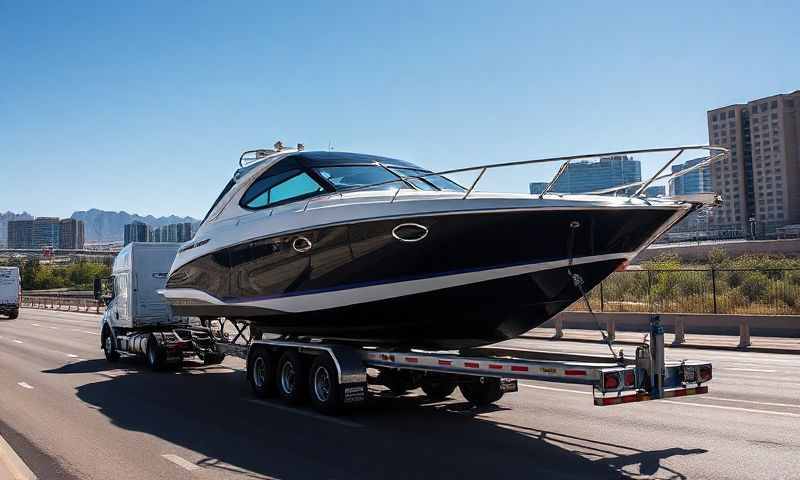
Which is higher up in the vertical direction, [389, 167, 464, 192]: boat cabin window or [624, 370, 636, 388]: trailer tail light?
[389, 167, 464, 192]: boat cabin window

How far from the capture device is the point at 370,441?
26.7 feet

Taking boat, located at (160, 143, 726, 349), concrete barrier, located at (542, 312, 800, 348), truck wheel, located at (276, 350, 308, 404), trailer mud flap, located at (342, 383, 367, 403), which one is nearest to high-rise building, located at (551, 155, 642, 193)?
boat, located at (160, 143, 726, 349)

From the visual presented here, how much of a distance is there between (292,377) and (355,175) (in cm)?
307

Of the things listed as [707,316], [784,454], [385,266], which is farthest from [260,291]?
[707,316]

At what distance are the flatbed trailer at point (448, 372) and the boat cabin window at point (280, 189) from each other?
2.07 metres

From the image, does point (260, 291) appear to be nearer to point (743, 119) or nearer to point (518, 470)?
point (518, 470)

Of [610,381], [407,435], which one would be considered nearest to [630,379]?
[610,381]

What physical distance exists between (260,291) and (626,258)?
524 centimetres

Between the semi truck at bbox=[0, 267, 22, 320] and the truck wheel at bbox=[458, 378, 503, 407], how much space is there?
136ft

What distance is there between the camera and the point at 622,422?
8.98 m

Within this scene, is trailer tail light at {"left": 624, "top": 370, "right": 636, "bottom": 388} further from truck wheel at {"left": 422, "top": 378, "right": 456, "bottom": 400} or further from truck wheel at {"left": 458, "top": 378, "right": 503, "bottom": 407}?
truck wheel at {"left": 422, "top": 378, "right": 456, "bottom": 400}

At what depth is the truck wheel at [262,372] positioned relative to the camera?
36.4 feet

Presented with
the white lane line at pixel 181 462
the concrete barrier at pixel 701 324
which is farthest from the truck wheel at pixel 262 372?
the concrete barrier at pixel 701 324

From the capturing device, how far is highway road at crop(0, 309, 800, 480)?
6.91 meters
